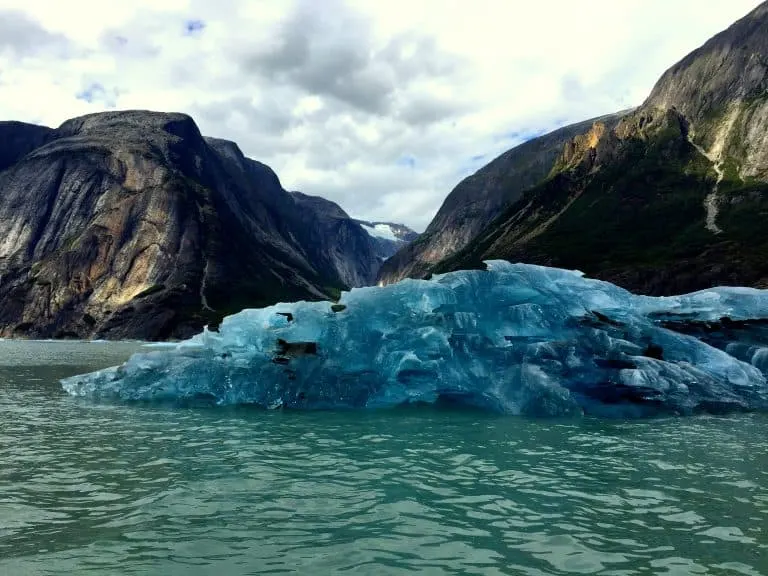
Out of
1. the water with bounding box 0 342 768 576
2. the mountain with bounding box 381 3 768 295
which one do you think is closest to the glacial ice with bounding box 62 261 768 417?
the water with bounding box 0 342 768 576

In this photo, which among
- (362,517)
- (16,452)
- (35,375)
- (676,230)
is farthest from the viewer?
(676,230)

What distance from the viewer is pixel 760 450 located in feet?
57.4

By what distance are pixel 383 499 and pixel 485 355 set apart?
50.0ft

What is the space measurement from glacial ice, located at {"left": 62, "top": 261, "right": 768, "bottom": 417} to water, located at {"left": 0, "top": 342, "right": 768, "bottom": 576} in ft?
12.8

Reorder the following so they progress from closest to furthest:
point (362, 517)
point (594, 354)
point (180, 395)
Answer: point (362, 517), point (594, 354), point (180, 395)

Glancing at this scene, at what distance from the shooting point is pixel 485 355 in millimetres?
26906

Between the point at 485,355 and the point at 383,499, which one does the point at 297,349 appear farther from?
the point at 383,499

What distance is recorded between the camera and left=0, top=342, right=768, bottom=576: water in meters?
9.34

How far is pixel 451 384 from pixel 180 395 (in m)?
14.3

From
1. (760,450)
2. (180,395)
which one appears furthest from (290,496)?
(180,395)

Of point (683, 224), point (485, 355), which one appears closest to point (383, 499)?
point (485, 355)

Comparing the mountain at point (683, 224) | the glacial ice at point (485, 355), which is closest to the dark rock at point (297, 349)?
the glacial ice at point (485, 355)

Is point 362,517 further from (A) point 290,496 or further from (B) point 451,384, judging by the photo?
(B) point 451,384

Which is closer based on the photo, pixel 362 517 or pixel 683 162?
pixel 362 517
